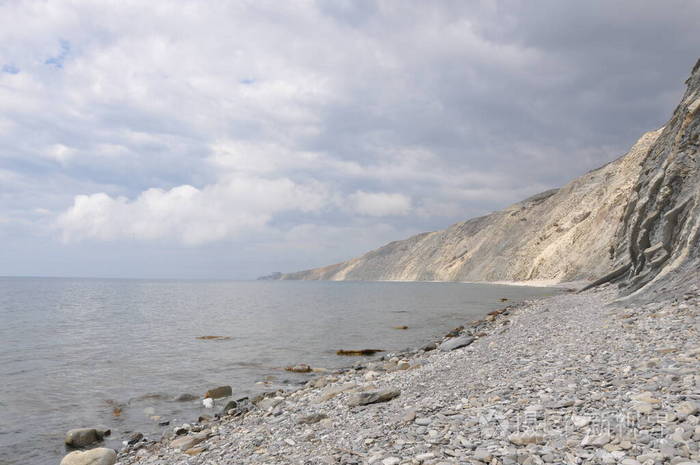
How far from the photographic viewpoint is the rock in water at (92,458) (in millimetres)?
8930

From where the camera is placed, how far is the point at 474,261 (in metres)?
130

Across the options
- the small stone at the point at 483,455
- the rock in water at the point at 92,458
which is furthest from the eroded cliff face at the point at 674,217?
the rock in water at the point at 92,458

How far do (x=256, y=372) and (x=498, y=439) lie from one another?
1431 cm

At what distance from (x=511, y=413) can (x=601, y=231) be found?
73.8m

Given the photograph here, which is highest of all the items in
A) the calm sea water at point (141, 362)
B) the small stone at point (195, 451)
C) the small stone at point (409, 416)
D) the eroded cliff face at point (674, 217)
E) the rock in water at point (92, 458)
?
the eroded cliff face at point (674, 217)

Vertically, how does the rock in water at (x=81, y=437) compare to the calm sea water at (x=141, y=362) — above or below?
above

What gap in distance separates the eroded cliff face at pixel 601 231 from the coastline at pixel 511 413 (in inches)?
304

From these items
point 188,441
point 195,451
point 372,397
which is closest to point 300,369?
point 188,441

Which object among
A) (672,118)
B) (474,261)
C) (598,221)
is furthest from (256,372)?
(474,261)

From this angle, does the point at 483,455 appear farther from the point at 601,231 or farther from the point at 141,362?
the point at 601,231

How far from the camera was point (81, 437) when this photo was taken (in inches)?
413

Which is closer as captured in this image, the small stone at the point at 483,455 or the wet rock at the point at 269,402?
the small stone at the point at 483,455

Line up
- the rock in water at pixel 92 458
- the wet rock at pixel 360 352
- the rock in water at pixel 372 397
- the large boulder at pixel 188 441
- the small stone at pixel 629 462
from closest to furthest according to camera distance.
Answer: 1. the small stone at pixel 629 462
2. the rock in water at pixel 92 458
3. the rock in water at pixel 372 397
4. the large boulder at pixel 188 441
5. the wet rock at pixel 360 352

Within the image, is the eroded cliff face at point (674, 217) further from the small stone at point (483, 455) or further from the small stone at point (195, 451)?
the small stone at point (195, 451)
